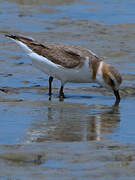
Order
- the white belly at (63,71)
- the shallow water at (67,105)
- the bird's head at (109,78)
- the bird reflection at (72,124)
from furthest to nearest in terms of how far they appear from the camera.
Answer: the white belly at (63,71) < the bird's head at (109,78) < the bird reflection at (72,124) < the shallow water at (67,105)

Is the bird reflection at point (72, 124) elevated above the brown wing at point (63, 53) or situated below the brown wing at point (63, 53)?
below

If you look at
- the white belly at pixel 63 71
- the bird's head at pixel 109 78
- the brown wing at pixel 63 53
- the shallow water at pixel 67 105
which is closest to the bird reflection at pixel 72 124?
the shallow water at pixel 67 105

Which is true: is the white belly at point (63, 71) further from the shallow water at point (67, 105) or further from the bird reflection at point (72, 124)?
the bird reflection at point (72, 124)

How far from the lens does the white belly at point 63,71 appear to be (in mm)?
11398

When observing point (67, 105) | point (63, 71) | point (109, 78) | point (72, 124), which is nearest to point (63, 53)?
point (63, 71)

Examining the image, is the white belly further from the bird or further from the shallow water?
the shallow water

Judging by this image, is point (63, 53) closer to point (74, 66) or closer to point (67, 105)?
point (74, 66)

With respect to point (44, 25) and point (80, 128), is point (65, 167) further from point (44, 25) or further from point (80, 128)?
point (44, 25)

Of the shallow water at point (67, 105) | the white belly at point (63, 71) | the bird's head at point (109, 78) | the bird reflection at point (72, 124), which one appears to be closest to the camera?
the shallow water at point (67, 105)

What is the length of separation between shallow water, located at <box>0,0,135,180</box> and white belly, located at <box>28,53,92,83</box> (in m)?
0.33

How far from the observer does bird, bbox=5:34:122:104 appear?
11383 mm

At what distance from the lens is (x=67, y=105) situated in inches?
424

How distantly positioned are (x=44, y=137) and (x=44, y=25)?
29.3ft

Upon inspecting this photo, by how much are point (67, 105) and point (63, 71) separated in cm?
93
